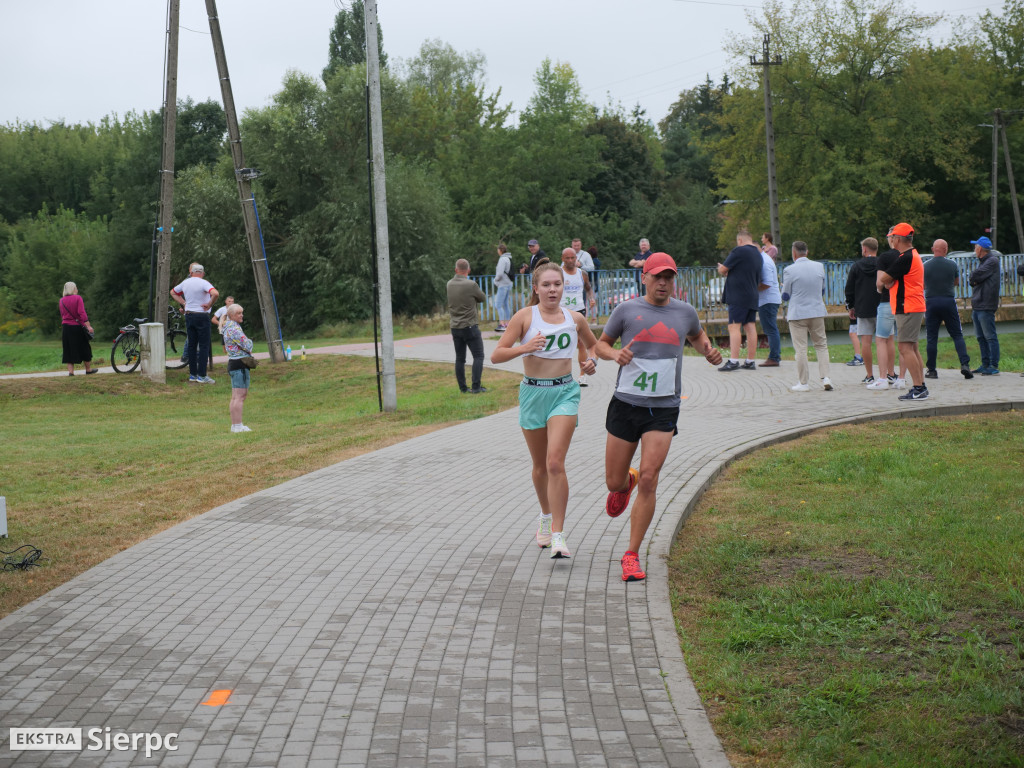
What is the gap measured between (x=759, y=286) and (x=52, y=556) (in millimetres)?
11952

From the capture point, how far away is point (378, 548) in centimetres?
704

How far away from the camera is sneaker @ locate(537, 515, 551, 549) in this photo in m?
6.90

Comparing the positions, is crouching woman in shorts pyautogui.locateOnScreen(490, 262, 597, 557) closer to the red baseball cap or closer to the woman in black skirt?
the red baseball cap

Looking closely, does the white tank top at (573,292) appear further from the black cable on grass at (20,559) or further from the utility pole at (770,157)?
the utility pole at (770,157)

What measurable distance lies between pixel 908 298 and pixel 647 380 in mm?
7926

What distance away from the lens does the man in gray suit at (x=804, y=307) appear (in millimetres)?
14211

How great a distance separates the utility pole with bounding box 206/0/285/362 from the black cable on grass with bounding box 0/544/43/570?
51.1 ft

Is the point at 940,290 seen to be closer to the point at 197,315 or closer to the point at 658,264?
the point at 658,264

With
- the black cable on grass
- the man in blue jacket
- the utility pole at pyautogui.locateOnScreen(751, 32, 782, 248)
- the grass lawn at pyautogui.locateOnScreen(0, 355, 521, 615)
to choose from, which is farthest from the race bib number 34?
the utility pole at pyautogui.locateOnScreen(751, 32, 782, 248)

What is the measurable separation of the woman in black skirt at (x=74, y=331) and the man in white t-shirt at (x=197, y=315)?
6.11 ft

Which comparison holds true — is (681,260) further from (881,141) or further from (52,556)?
(52,556)

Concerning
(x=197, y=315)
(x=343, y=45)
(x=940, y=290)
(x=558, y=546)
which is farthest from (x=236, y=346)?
(x=343, y=45)

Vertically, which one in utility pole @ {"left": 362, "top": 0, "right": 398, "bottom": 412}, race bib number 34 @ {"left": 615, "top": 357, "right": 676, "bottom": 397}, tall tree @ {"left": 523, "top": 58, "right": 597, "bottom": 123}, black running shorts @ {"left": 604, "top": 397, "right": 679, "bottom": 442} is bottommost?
black running shorts @ {"left": 604, "top": 397, "right": 679, "bottom": 442}

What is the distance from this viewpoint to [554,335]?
6711 millimetres
